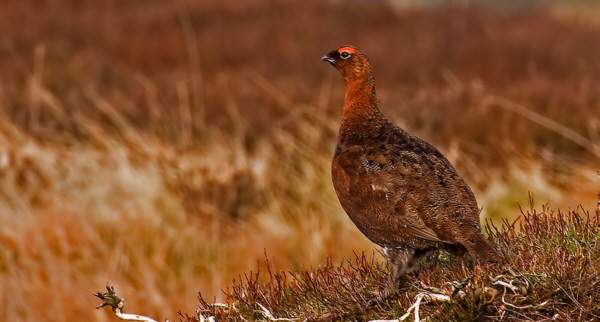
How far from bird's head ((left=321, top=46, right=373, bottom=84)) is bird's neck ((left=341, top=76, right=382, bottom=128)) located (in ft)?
0.08

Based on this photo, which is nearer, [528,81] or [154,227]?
[154,227]

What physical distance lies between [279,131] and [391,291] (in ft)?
20.9

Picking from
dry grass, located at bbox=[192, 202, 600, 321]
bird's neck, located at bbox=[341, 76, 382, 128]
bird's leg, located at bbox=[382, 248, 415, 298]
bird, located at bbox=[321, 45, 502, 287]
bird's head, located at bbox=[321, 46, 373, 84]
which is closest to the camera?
dry grass, located at bbox=[192, 202, 600, 321]

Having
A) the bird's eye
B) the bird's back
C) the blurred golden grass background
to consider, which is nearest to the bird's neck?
the bird's eye

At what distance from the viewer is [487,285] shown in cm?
305

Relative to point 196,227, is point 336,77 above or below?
above

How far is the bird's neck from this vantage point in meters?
4.34

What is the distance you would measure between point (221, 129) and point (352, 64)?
6.27m

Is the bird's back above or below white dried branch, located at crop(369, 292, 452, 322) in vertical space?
above

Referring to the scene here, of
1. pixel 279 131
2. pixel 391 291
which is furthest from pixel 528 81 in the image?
pixel 391 291

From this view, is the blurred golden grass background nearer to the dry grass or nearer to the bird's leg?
the bird's leg

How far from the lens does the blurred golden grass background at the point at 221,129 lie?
25.3ft

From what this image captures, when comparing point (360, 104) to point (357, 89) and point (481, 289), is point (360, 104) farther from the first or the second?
point (481, 289)

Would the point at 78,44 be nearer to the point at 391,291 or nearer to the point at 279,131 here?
the point at 279,131
